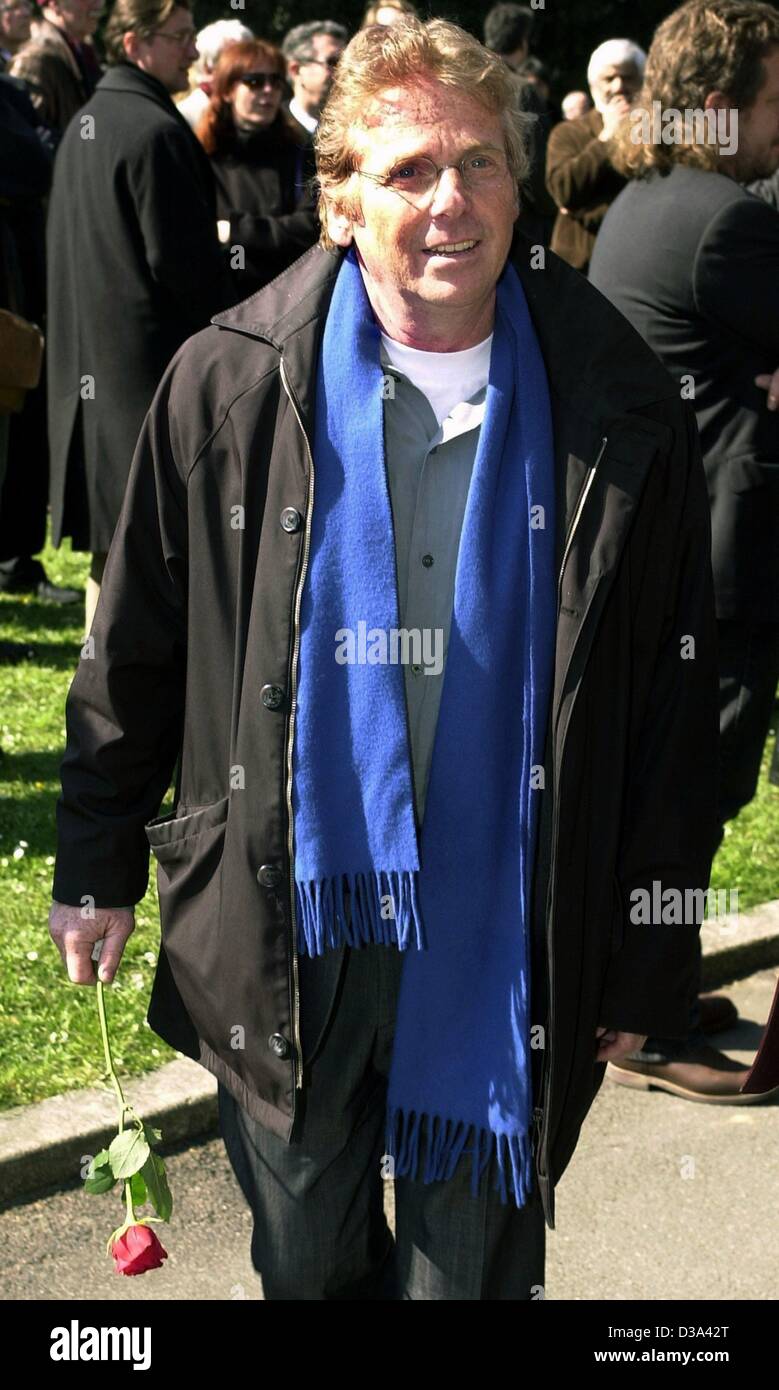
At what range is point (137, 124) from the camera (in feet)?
18.6

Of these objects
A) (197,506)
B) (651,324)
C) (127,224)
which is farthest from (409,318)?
(127,224)

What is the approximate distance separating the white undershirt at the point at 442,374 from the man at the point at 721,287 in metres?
1.59

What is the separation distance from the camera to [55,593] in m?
8.28

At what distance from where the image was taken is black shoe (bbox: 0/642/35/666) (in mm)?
7301

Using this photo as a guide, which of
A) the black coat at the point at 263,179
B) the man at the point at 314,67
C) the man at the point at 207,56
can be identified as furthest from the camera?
the man at the point at 314,67

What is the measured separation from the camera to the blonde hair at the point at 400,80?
96.7 inches

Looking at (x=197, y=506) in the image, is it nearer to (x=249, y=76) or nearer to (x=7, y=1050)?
(x=7, y=1050)

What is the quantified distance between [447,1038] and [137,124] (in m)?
4.00

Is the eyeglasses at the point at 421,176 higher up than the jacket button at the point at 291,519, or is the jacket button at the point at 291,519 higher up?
the eyeglasses at the point at 421,176

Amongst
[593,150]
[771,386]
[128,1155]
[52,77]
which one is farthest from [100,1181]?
[52,77]

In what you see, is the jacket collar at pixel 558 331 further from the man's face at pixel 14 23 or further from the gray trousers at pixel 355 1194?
the man's face at pixel 14 23

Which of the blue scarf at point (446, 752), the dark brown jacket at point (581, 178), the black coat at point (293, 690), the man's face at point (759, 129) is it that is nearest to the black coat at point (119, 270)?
the man's face at point (759, 129)

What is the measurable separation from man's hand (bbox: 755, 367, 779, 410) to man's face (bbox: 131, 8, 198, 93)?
2779 millimetres

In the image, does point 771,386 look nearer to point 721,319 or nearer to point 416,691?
point 721,319
